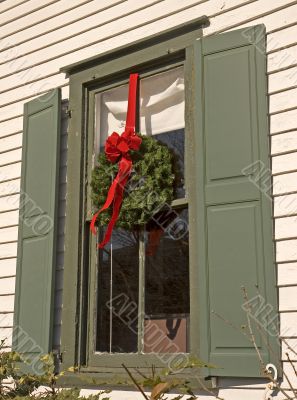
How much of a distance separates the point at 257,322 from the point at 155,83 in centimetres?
207

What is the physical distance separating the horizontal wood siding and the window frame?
14 centimetres

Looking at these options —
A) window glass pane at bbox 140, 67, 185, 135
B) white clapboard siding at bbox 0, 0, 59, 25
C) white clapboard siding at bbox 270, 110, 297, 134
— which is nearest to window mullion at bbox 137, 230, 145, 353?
window glass pane at bbox 140, 67, 185, 135

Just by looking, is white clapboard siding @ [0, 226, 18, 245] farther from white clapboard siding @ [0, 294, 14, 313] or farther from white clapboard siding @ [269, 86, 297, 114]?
white clapboard siding @ [269, 86, 297, 114]

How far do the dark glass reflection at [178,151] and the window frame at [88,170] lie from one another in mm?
95

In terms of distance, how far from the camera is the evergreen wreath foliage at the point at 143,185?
446cm

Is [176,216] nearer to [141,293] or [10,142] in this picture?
[141,293]

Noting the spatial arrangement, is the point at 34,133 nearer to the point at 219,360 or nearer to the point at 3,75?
the point at 3,75

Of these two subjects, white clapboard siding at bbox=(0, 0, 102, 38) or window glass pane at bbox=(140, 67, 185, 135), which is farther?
white clapboard siding at bbox=(0, 0, 102, 38)

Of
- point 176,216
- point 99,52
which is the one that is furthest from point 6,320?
point 99,52

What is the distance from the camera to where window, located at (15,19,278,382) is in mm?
3908

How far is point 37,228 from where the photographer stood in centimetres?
505

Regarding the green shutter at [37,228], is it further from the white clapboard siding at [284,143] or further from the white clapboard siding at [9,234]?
the white clapboard siding at [284,143]

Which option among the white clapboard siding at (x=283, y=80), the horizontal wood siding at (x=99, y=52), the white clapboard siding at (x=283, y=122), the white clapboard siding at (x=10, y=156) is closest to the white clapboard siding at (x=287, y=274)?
the horizontal wood siding at (x=99, y=52)

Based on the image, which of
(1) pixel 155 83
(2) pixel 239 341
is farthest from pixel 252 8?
(2) pixel 239 341
